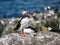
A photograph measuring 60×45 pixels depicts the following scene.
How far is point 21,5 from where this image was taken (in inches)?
2002

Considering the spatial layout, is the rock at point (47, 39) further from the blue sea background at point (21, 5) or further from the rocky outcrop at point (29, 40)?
the blue sea background at point (21, 5)

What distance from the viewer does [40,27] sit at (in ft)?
62.5

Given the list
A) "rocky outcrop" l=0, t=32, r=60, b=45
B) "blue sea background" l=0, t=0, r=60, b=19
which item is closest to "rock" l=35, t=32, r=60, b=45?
"rocky outcrop" l=0, t=32, r=60, b=45

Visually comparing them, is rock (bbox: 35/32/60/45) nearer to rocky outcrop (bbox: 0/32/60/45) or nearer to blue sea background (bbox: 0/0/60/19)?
rocky outcrop (bbox: 0/32/60/45)

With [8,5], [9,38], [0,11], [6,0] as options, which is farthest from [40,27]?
[6,0]

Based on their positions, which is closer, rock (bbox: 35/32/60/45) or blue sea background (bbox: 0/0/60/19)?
rock (bbox: 35/32/60/45)

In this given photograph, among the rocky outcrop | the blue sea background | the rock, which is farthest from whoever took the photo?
the blue sea background

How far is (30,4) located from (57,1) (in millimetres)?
5130

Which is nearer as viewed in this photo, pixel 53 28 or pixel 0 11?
pixel 53 28

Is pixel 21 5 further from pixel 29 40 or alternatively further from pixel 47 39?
pixel 29 40

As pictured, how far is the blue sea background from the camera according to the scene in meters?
46.2

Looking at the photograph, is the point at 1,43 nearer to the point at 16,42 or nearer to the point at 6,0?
the point at 16,42

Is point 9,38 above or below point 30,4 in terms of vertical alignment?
above

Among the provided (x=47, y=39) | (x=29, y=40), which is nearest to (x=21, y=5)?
(x=47, y=39)
